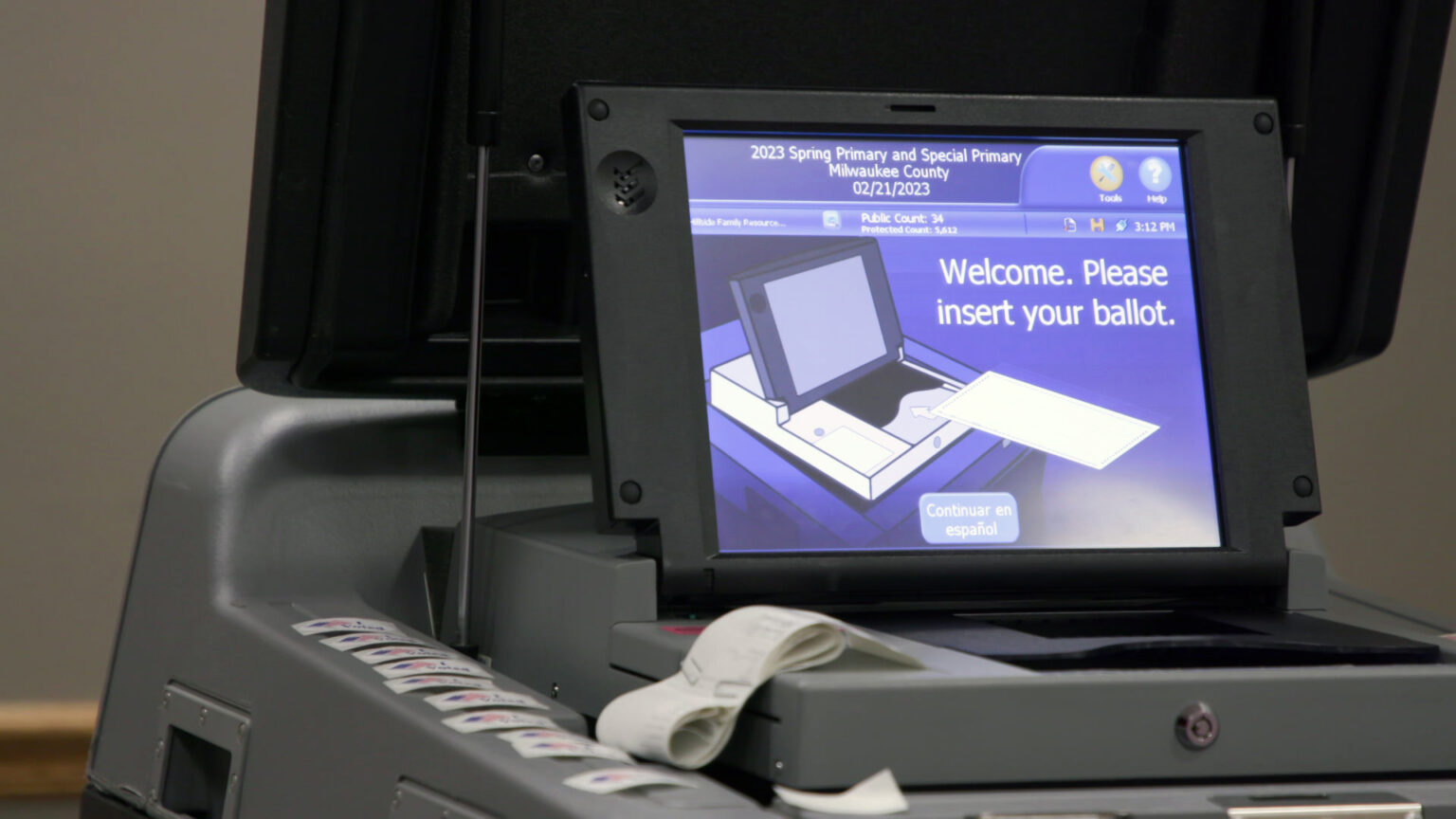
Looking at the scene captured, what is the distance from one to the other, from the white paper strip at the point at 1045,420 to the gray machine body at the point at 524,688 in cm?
13

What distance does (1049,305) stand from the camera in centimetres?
99

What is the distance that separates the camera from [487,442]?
1.24 m

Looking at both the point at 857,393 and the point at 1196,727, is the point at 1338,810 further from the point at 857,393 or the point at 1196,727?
the point at 857,393

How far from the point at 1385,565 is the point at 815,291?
2.17 meters

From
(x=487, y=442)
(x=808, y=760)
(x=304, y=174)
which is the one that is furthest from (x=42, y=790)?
(x=808, y=760)

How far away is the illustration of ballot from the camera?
94 centimetres

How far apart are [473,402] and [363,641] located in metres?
0.16

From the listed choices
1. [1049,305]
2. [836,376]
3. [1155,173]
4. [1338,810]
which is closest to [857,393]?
[836,376]

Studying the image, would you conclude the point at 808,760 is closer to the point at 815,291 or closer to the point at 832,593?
the point at 832,593

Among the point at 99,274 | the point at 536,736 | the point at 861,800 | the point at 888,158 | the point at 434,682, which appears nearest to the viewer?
the point at 861,800

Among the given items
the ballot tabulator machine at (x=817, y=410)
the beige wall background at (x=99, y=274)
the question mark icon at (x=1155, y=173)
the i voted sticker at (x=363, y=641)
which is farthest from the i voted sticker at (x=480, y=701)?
the beige wall background at (x=99, y=274)

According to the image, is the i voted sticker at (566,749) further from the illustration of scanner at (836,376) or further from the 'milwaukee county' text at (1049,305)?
the 'milwaukee county' text at (1049,305)

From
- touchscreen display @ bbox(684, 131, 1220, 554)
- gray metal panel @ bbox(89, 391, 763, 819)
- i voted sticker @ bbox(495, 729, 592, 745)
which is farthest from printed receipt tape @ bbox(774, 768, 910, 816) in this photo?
gray metal panel @ bbox(89, 391, 763, 819)

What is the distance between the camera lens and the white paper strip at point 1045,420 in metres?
0.96
